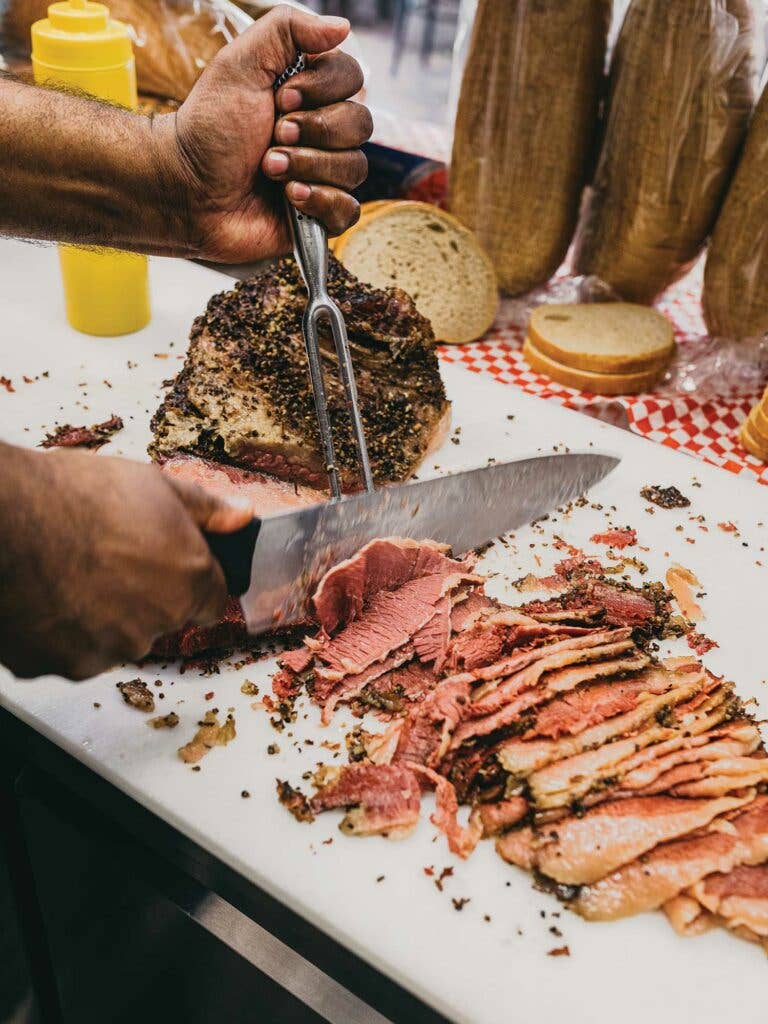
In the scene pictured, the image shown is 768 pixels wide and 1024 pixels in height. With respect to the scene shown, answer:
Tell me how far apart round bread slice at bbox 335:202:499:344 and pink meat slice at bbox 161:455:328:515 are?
1.31 metres

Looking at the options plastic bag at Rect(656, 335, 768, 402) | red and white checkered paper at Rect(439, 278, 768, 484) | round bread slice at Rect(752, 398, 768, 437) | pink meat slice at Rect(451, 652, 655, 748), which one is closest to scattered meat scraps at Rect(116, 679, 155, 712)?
pink meat slice at Rect(451, 652, 655, 748)

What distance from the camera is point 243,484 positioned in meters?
2.31

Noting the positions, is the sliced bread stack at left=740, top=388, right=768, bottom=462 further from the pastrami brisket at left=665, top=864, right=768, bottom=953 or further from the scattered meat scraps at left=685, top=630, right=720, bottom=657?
the pastrami brisket at left=665, top=864, right=768, bottom=953

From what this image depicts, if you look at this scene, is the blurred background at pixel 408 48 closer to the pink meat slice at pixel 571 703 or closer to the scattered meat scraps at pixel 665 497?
the scattered meat scraps at pixel 665 497

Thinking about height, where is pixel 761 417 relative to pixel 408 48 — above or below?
above

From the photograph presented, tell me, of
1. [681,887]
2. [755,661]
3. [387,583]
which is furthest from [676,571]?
[681,887]

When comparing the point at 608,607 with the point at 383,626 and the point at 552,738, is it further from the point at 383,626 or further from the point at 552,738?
the point at 383,626

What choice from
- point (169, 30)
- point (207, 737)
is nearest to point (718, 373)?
point (207, 737)

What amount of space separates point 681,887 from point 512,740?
40 centimetres

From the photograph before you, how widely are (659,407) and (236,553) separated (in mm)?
2140

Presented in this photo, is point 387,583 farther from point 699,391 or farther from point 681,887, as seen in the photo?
point 699,391

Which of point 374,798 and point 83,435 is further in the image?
point 83,435

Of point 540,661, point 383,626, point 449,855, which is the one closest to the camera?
point 449,855

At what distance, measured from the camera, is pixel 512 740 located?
1.76 metres
